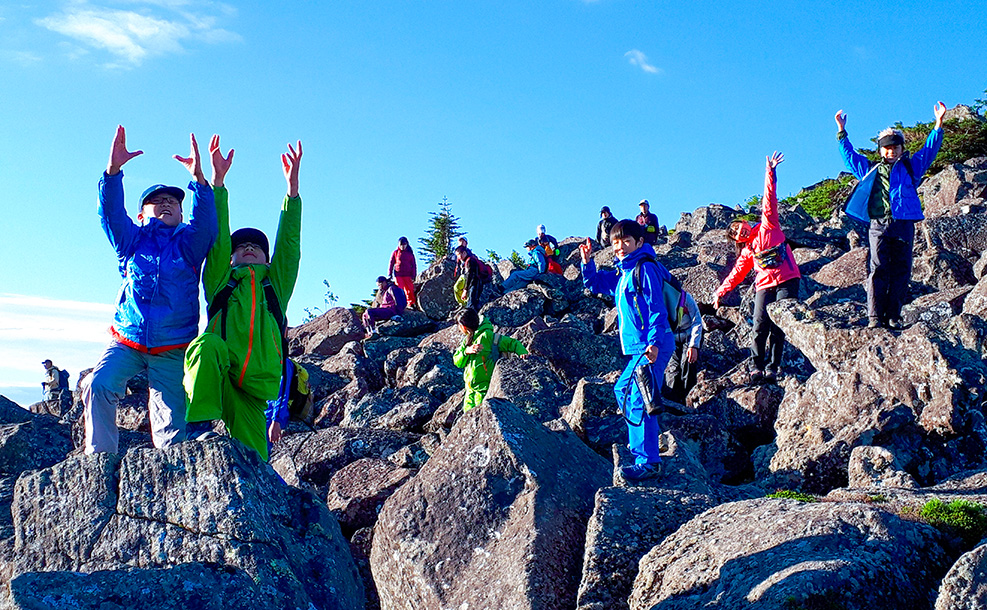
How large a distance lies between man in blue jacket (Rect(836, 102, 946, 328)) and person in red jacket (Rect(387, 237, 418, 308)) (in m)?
19.9

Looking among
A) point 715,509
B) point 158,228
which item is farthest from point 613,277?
point 158,228

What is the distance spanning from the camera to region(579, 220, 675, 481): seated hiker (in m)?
8.59

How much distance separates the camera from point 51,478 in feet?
19.2

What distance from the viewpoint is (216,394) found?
22.1ft

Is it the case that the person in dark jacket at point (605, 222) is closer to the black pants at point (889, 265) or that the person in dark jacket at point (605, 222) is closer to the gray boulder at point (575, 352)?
the gray boulder at point (575, 352)

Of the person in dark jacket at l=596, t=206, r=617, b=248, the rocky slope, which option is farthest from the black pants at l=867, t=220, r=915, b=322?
the person in dark jacket at l=596, t=206, r=617, b=248

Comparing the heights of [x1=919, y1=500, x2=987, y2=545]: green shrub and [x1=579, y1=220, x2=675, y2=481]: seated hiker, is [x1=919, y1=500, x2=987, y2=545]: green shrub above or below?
below

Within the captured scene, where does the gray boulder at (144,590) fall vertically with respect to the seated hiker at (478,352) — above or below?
below

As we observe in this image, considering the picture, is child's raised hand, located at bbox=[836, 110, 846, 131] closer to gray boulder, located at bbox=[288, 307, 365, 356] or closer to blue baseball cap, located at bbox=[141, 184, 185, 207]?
blue baseball cap, located at bbox=[141, 184, 185, 207]

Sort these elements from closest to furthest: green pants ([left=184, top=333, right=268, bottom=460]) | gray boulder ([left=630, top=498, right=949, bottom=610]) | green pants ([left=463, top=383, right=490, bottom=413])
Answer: gray boulder ([left=630, top=498, right=949, bottom=610])
green pants ([left=184, top=333, right=268, bottom=460])
green pants ([left=463, top=383, right=490, bottom=413])

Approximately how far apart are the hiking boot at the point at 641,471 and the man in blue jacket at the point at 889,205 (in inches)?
222

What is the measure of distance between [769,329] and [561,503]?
7795 millimetres

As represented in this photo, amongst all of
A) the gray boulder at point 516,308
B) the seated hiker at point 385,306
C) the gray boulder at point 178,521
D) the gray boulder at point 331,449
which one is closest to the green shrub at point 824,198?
the gray boulder at point 516,308

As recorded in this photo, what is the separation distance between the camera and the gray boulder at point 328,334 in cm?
2761
